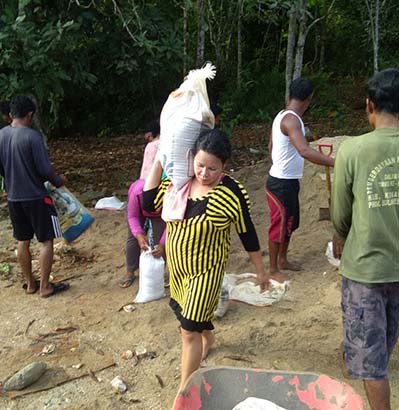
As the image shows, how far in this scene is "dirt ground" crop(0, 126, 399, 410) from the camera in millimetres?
3312

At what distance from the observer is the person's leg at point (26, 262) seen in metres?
4.54

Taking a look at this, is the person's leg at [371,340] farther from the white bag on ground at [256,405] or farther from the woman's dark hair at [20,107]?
the woman's dark hair at [20,107]

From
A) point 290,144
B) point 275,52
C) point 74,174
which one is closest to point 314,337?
point 290,144

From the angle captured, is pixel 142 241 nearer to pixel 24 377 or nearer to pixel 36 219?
pixel 36 219

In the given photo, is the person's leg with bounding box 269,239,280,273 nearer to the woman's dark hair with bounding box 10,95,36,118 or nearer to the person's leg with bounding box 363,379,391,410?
the person's leg with bounding box 363,379,391,410

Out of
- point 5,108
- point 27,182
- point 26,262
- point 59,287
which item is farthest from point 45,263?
point 5,108

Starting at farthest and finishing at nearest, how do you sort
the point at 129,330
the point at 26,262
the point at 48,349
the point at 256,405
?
the point at 26,262 → the point at 129,330 → the point at 48,349 → the point at 256,405

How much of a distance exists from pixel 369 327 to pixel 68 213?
10.3 feet

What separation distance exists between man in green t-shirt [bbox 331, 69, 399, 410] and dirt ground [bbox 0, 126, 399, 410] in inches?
28.5

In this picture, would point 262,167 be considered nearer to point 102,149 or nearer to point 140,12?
point 140,12

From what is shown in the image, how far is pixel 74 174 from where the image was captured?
27.8ft

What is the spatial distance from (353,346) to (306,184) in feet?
12.7

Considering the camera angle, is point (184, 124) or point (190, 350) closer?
point (184, 124)

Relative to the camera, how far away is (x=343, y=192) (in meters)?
2.41
